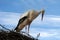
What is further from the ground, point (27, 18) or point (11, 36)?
point (27, 18)

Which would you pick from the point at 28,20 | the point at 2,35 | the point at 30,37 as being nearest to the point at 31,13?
the point at 28,20

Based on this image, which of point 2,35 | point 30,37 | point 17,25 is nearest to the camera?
point 2,35

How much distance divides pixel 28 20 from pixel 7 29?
1117mm

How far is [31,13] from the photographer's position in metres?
7.66

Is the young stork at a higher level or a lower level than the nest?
higher

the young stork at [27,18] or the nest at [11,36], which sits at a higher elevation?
the young stork at [27,18]

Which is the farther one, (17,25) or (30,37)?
(17,25)

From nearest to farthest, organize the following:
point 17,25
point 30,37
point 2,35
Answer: point 2,35 < point 30,37 < point 17,25

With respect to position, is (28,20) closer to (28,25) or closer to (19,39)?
(28,25)

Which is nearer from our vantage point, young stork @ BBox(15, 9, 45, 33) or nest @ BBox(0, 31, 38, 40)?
nest @ BBox(0, 31, 38, 40)

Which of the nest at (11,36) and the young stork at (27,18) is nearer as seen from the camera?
the nest at (11,36)

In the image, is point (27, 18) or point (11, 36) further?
point (27, 18)

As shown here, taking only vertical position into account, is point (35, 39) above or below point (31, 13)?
below

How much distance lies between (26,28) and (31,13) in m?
0.40
